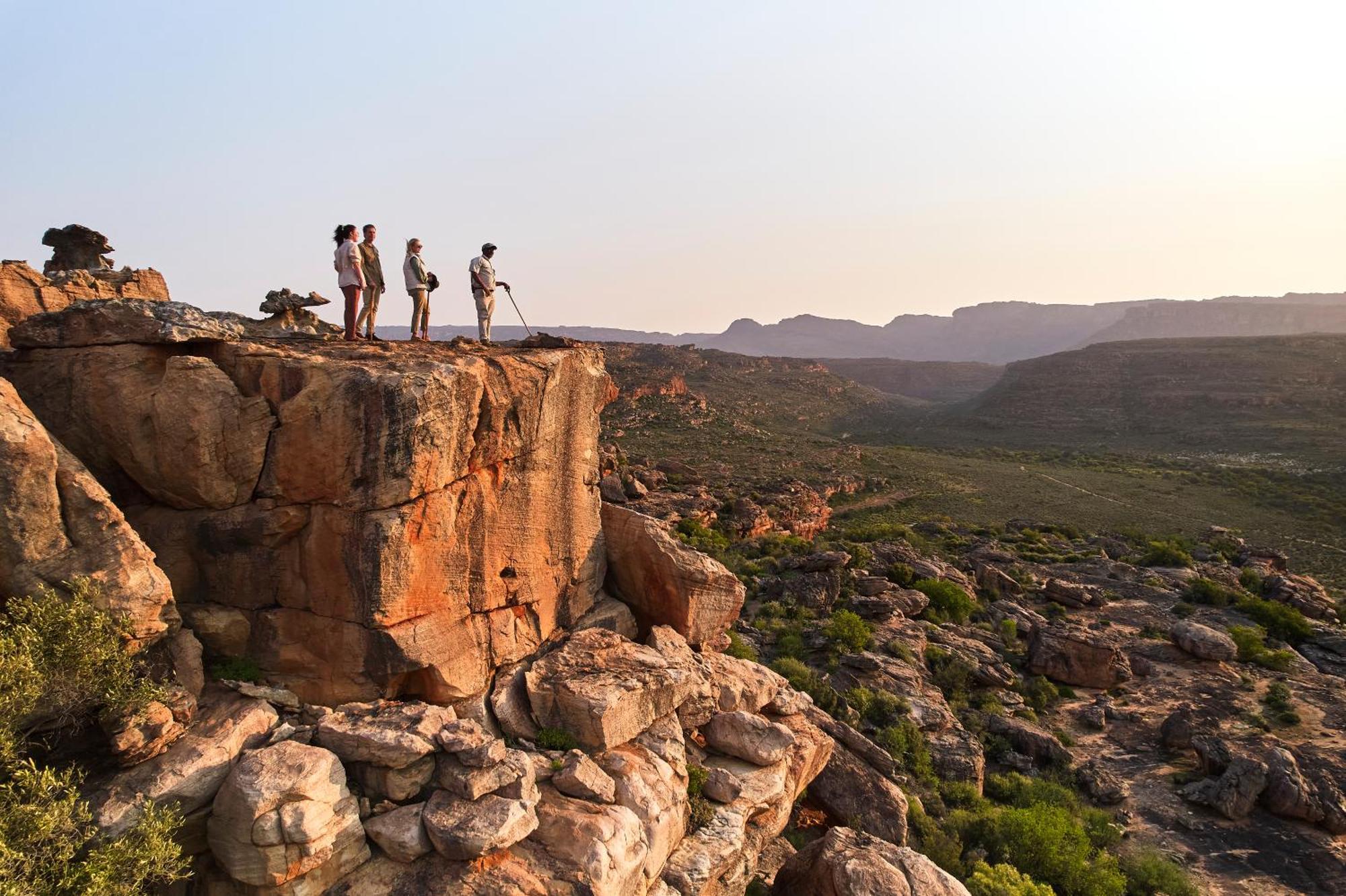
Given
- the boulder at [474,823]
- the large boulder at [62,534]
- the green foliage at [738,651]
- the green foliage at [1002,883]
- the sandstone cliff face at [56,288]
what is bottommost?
the green foliage at [1002,883]

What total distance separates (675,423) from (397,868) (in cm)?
6497

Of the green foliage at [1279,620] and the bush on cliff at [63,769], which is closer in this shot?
the bush on cliff at [63,769]

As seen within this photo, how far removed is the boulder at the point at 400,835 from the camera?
27.5 feet

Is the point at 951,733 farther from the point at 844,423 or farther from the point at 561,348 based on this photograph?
the point at 844,423

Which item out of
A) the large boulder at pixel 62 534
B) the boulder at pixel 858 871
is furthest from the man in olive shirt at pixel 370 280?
the boulder at pixel 858 871

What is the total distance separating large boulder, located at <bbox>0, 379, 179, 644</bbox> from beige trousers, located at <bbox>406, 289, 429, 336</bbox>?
642cm

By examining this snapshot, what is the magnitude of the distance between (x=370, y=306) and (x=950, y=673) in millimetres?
20870

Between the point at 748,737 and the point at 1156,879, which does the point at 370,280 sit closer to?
the point at 748,737

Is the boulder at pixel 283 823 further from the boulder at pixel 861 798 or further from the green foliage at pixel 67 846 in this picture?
the boulder at pixel 861 798

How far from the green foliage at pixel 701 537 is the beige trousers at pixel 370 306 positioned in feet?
67.7

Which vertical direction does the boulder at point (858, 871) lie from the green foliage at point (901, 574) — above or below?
above

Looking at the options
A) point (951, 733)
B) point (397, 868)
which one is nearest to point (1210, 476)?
point (951, 733)

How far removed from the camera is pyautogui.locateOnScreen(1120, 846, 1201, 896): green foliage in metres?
15.0

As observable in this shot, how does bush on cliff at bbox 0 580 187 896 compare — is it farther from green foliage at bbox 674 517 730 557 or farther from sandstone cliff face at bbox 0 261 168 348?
green foliage at bbox 674 517 730 557
